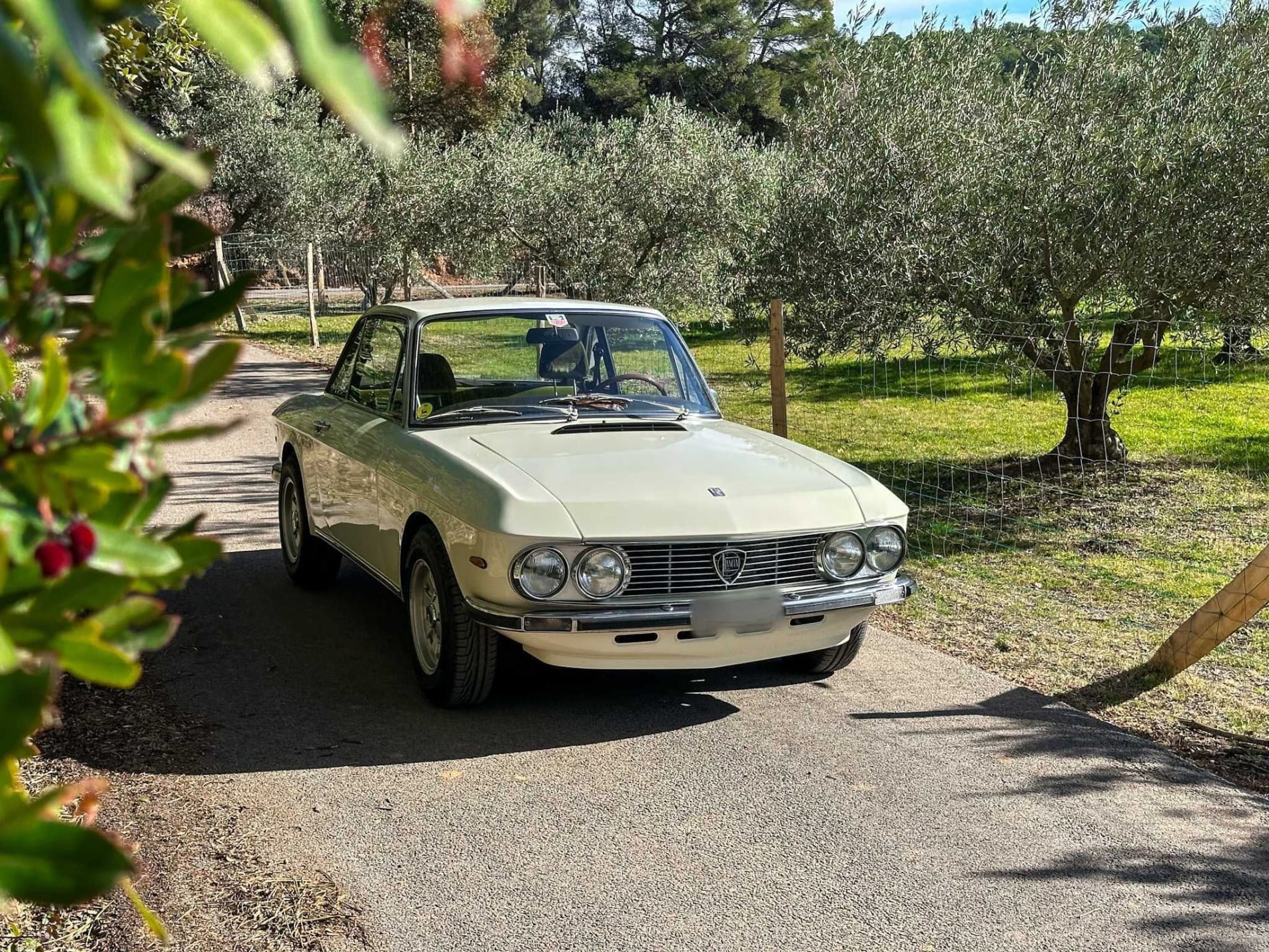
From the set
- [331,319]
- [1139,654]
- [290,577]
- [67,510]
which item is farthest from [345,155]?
[67,510]

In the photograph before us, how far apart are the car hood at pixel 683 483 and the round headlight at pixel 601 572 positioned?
100 millimetres

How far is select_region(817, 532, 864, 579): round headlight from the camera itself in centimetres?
527

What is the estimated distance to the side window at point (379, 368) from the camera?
638cm

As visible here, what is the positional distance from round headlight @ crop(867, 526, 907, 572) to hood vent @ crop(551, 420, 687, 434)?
1216mm

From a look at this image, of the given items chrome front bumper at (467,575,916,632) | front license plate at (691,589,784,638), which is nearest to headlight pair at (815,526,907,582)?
chrome front bumper at (467,575,916,632)

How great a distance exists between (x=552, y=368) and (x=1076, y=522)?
210 inches

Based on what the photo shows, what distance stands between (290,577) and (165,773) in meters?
3.02

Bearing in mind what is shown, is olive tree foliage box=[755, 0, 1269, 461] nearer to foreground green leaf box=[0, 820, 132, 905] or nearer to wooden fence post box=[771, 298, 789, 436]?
wooden fence post box=[771, 298, 789, 436]

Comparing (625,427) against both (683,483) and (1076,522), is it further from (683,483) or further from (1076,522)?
(1076,522)

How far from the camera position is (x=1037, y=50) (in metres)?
10.9

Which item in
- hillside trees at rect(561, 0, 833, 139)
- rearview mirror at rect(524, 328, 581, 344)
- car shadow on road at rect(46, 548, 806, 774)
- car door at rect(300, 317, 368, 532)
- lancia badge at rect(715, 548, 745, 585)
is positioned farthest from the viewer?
hillside trees at rect(561, 0, 833, 139)

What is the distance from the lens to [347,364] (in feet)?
23.9

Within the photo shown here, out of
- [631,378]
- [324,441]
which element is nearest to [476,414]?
[631,378]

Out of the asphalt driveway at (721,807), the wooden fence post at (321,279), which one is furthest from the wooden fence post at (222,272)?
the asphalt driveway at (721,807)
